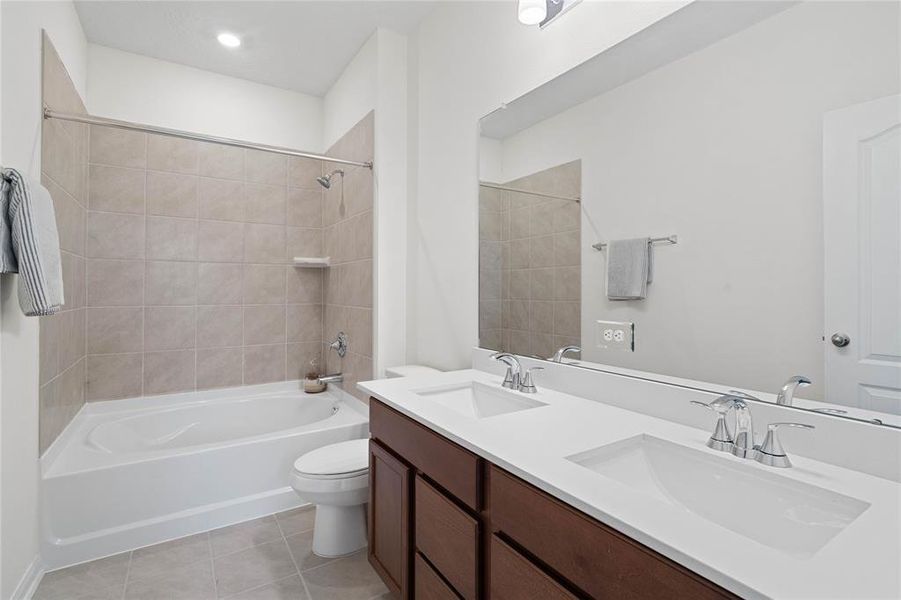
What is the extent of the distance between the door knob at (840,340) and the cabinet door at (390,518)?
1.17m

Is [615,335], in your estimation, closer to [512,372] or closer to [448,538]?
[512,372]

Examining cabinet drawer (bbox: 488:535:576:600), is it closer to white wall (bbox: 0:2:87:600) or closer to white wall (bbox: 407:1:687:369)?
white wall (bbox: 407:1:687:369)

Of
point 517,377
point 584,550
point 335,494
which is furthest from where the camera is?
point 335,494

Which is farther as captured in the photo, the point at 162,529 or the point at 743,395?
the point at 162,529

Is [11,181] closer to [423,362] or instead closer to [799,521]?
[423,362]

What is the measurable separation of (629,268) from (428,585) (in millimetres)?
1148

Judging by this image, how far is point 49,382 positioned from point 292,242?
1.76m

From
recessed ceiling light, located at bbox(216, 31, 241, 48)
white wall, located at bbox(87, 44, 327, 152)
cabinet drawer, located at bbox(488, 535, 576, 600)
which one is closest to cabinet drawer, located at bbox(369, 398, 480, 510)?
cabinet drawer, located at bbox(488, 535, 576, 600)

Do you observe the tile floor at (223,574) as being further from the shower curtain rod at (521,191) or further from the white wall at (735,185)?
the shower curtain rod at (521,191)

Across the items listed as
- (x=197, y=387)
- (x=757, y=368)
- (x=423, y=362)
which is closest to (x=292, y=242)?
(x=197, y=387)

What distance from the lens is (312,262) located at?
3.29 metres

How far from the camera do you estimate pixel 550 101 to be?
1.68 metres

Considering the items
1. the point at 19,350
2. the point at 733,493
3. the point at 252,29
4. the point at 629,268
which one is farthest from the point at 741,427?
the point at 252,29

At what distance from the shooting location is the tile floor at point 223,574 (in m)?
1.74
